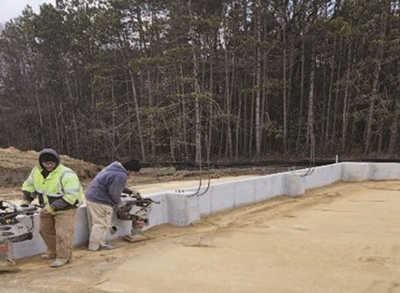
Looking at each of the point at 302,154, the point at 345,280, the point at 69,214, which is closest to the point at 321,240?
the point at 345,280

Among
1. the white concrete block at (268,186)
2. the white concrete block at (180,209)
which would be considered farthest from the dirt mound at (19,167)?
the white concrete block at (180,209)

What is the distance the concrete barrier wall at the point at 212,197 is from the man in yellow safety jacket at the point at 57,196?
11.9 inches

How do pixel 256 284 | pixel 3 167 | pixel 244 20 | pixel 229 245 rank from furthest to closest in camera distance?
1. pixel 244 20
2. pixel 3 167
3. pixel 229 245
4. pixel 256 284

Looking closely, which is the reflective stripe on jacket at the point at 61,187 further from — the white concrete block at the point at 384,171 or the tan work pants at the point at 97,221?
the white concrete block at the point at 384,171

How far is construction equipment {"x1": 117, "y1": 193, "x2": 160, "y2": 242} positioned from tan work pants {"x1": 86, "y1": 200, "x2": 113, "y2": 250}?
341 millimetres

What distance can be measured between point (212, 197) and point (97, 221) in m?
3.08

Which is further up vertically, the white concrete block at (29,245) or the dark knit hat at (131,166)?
the dark knit hat at (131,166)

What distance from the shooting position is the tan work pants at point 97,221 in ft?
19.4

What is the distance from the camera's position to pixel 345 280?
463 cm

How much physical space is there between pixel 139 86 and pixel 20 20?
46.8 feet

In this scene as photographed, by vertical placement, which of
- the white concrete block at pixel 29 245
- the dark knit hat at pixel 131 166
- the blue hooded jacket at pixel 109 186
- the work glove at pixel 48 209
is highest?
the dark knit hat at pixel 131 166

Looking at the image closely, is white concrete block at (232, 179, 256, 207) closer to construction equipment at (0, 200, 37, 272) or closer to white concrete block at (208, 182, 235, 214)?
white concrete block at (208, 182, 235, 214)

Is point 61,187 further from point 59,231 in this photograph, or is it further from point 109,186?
point 109,186

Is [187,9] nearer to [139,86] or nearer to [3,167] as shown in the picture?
[139,86]
